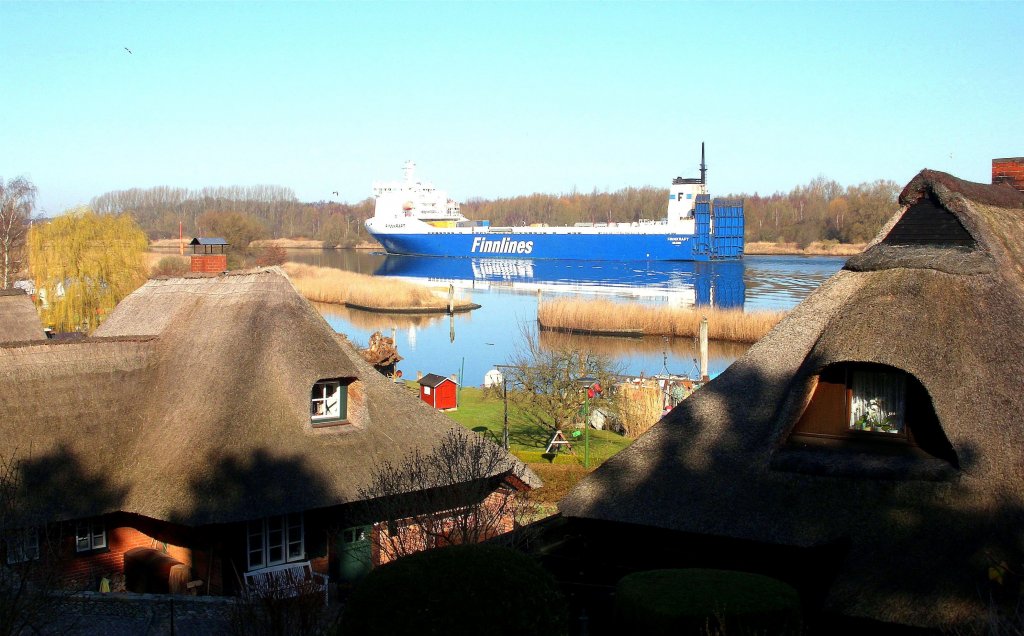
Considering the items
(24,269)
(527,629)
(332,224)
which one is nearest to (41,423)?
(527,629)

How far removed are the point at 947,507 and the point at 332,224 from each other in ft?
386

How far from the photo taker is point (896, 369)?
7.48 meters

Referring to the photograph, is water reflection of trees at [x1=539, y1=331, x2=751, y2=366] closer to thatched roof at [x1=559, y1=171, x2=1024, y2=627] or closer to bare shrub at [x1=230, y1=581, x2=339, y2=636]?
thatched roof at [x1=559, y1=171, x2=1024, y2=627]

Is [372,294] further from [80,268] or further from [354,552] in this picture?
[354,552]

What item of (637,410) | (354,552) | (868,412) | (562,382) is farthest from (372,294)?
(868,412)

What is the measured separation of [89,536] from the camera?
948 cm

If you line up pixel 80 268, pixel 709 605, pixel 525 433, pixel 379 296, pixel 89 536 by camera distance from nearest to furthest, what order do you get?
pixel 709 605 < pixel 89 536 < pixel 525 433 < pixel 80 268 < pixel 379 296

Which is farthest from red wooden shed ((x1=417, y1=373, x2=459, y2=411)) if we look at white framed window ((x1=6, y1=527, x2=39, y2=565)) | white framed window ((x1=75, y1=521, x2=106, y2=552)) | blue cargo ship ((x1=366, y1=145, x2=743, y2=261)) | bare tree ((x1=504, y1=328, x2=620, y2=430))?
blue cargo ship ((x1=366, y1=145, x2=743, y2=261))

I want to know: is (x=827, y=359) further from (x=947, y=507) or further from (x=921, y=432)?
(x=947, y=507)

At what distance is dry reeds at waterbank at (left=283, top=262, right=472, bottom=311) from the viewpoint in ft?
151

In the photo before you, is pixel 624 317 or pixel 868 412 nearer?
pixel 868 412

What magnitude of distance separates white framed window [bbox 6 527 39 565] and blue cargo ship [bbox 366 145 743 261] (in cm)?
7208

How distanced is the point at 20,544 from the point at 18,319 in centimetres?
917

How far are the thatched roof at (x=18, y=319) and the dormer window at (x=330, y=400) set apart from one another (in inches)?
281
